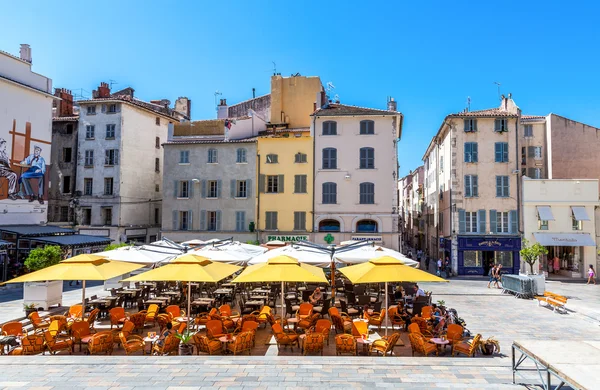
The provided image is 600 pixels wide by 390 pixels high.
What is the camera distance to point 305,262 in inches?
599

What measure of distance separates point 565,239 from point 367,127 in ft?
53.6

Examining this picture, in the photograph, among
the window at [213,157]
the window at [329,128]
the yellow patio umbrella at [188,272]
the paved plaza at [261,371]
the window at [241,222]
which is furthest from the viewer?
the window at [213,157]

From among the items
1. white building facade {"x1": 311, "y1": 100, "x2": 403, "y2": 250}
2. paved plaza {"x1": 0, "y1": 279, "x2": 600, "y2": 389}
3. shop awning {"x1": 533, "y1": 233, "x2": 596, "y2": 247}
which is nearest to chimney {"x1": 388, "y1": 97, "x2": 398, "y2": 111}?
white building facade {"x1": 311, "y1": 100, "x2": 403, "y2": 250}

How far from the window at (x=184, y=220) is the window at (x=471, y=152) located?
22.2 metres

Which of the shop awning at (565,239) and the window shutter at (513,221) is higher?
the window shutter at (513,221)

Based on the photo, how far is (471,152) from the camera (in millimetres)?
34156

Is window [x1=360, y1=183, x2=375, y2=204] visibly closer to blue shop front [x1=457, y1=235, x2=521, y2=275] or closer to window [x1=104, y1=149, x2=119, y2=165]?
blue shop front [x1=457, y1=235, x2=521, y2=275]

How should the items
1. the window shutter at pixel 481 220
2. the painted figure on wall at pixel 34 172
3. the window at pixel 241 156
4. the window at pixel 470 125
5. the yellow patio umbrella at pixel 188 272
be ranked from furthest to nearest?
the window at pixel 241 156
the window at pixel 470 125
the window shutter at pixel 481 220
the painted figure on wall at pixel 34 172
the yellow patio umbrella at pixel 188 272

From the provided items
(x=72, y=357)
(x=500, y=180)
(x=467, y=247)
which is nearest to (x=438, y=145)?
(x=500, y=180)

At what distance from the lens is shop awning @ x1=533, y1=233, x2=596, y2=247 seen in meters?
31.8

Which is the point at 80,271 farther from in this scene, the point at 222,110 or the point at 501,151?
the point at 222,110

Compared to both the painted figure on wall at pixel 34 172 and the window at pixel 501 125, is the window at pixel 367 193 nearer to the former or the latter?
the window at pixel 501 125

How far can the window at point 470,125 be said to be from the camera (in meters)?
34.3

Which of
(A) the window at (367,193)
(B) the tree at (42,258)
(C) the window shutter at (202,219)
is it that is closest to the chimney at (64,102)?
(C) the window shutter at (202,219)
